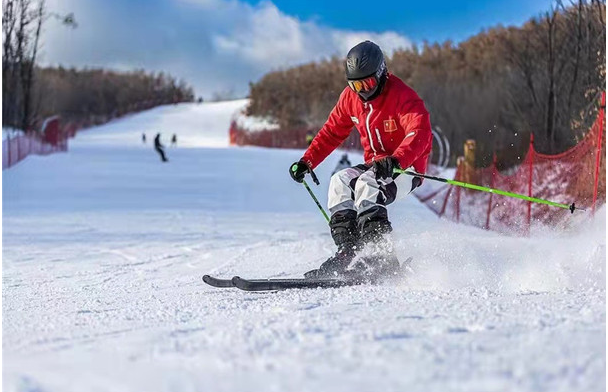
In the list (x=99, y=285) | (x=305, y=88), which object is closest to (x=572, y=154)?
(x=99, y=285)

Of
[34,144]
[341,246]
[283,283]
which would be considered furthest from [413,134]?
Result: [34,144]

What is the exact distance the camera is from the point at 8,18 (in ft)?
81.7

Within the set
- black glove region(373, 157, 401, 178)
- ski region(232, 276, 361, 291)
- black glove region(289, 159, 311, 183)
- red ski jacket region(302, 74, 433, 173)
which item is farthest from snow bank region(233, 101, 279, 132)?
ski region(232, 276, 361, 291)

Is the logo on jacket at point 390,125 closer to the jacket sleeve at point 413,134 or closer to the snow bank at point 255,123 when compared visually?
the jacket sleeve at point 413,134

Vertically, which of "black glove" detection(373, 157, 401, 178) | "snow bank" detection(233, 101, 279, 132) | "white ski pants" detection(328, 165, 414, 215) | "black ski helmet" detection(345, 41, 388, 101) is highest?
"snow bank" detection(233, 101, 279, 132)

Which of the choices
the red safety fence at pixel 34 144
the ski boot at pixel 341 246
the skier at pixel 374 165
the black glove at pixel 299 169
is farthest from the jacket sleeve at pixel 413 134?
the red safety fence at pixel 34 144

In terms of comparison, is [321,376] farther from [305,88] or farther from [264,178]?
[305,88]

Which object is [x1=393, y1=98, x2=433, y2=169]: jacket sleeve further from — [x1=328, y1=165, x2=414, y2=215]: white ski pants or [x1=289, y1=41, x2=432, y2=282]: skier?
[x1=328, y1=165, x2=414, y2=215]: white ski pants

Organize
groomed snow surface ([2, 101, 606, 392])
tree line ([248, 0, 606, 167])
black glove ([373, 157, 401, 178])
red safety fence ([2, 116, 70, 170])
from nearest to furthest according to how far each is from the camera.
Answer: groomed snow surface ([2, 101, 606, 392])
black glove ([373, 157, 401, 178])
tree line ([248, 0, 606, 167])
red safety fence ([2, 116, 70, 170])

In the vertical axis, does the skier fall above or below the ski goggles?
below

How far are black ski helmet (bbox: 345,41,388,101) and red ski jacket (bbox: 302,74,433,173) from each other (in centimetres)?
8

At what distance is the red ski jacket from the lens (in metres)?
4.93

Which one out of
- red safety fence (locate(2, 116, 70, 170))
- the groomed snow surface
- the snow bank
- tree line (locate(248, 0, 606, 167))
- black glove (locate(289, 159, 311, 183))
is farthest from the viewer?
the snow bank

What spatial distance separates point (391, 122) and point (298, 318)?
7.74 feet
